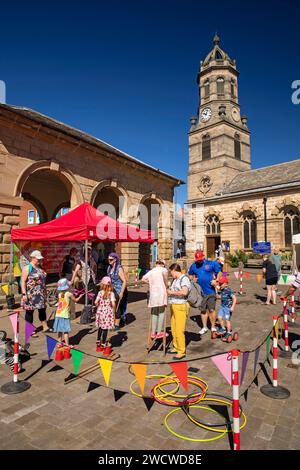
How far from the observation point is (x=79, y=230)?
28.5 ft

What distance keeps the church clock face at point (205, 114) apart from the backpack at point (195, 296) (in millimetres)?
46497

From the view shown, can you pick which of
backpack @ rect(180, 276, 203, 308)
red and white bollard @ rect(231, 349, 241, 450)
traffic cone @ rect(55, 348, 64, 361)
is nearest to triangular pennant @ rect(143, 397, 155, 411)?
red and white bollard @ rect(231, 349, 241, 450)

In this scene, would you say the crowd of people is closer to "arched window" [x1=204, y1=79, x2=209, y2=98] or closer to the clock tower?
the clock tower

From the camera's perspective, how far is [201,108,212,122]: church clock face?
47.4 metres

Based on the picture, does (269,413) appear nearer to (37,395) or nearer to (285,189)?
(37,395)

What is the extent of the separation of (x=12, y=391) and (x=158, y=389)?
2.23 metres

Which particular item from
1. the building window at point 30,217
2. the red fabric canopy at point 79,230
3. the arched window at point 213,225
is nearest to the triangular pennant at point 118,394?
the red fabric canopy at point 79,230

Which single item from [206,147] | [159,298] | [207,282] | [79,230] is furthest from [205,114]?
[159,298]

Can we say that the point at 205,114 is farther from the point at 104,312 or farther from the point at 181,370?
the point at 181,370


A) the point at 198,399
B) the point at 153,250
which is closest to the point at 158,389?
the point at 198,399

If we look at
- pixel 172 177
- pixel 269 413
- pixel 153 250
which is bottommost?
pixel 269 413

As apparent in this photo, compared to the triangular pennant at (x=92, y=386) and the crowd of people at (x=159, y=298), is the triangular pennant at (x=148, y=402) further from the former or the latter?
the crowd of people at (x=159, y=298)

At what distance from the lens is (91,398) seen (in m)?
4.08
